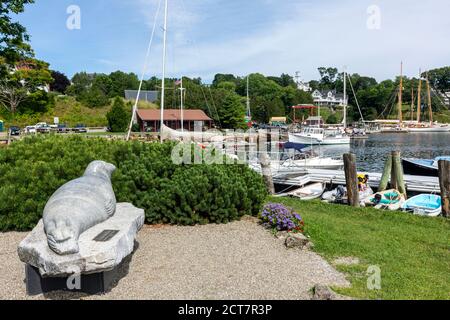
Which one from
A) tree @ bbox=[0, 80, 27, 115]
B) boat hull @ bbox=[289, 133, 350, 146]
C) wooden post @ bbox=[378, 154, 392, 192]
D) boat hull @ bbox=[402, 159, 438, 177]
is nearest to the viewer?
wooden post @ bbox=[378, 154, 392, 192]

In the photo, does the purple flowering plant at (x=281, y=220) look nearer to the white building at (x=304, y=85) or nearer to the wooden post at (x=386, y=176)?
the wooden post at (x=386, y=176)

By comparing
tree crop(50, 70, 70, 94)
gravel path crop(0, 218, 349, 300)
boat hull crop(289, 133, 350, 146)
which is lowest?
gravel path crop(0, 218, 349, 300)

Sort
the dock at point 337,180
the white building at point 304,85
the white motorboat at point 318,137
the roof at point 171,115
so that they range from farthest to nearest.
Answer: the white building at point 304,85
the roof at point 171,115
the white motorboat at point 318,137
the dock at point 337,180

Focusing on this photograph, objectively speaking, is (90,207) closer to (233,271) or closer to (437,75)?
(233,271)

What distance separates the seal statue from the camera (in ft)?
16.7

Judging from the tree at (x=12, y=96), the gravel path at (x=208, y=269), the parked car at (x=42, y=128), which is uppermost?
the tree at (x=12, y=96)

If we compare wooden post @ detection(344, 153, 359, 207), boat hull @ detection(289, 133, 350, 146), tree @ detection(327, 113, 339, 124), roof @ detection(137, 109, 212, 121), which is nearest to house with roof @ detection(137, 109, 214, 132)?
roof @ detection(137, 109, 212, 121)

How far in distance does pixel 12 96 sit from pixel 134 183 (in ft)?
134

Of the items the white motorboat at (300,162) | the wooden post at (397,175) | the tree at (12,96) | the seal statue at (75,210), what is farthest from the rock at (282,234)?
the tree at (12,96)

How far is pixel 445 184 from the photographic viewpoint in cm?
1335

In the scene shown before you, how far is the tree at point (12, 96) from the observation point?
41.3 m

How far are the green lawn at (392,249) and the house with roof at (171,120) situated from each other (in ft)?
151

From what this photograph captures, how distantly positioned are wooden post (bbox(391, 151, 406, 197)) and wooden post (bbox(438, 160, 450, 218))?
2.85 m

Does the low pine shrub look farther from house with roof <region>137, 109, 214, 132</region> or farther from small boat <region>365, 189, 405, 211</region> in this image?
house with roof <region>137, 109, 214, 132</region>
